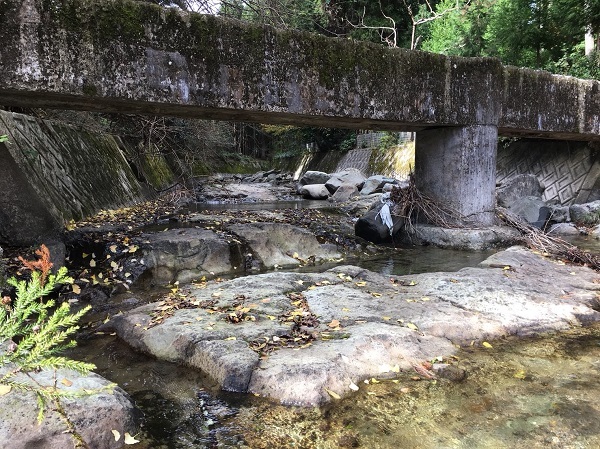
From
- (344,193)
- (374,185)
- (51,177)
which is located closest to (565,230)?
(374,185)

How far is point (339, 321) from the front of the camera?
3256mm

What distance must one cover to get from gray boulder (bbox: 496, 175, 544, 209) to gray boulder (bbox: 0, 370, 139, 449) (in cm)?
869

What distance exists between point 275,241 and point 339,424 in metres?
4.21

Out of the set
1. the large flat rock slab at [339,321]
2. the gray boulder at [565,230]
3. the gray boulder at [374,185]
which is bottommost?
the gray boulder at [565,230]

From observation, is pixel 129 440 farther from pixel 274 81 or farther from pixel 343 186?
pixel 343 186

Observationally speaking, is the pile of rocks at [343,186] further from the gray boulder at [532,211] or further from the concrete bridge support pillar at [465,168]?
the concrete bridge support pillar at [465,168]

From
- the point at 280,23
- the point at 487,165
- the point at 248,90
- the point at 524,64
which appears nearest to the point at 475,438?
the point at 248,90

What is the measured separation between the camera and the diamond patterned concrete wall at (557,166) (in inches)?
394

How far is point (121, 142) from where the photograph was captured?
40.0 ft

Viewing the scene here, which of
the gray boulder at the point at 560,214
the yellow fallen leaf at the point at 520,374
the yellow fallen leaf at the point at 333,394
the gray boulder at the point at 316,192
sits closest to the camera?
the yellow fallen leaf at the point at 333,394

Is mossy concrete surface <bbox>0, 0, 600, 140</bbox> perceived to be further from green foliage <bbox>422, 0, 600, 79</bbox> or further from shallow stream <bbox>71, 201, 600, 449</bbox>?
green foliage <bbox>422, 0, 600, 79</bbox>

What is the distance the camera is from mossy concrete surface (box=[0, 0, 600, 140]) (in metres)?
4.01

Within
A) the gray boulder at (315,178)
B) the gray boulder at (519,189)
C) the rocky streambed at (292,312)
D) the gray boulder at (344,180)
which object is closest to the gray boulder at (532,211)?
the gray boulder at (519,189)

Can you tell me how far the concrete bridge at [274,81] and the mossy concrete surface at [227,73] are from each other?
0.01m
